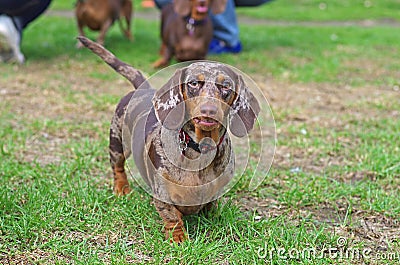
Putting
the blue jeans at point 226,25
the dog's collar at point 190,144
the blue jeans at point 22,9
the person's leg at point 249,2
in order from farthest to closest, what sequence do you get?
1. the person's leg at point 249,2
2. the blue jeans at point 226,25
3. the blue jeans at point 22,9
4. the dog's collar at point 190,144

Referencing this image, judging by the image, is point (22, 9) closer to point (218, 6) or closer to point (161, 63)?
point (161, 63)

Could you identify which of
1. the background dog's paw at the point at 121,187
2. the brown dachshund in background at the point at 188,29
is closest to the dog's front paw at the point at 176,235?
the background dog's paw at the point at 121,187

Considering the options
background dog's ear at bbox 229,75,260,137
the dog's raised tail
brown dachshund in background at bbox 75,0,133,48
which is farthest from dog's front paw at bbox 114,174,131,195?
brown dachshund in background at bbox 75,0,133,48

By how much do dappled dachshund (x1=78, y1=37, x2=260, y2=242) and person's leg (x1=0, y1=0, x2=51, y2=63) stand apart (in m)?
4.11

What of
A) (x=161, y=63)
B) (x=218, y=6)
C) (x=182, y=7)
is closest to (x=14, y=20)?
(x=161, y=63)

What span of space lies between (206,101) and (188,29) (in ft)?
13.7

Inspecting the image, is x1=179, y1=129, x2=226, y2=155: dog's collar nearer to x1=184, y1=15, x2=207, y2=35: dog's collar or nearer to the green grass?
the green grass

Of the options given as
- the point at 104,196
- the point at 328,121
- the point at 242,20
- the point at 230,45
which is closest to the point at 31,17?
the point at 230,45

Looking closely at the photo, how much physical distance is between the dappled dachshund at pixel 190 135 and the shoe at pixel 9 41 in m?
4.12

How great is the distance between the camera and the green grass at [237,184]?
105 inches

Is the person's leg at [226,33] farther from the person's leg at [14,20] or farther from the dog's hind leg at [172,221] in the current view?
the dog's hind leg at [172,221]

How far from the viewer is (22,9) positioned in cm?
660

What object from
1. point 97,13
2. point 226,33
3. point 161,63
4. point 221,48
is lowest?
point 221,48

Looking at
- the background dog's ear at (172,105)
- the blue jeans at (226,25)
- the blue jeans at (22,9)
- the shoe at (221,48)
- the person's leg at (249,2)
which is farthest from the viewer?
the person's leg at (249,2)
